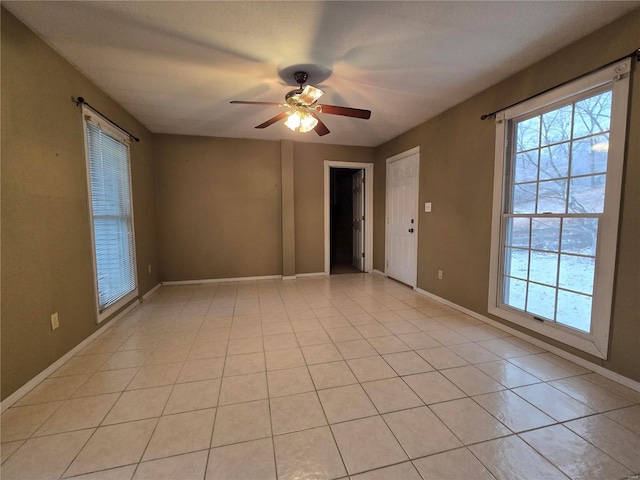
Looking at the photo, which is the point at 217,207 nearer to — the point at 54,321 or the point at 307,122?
the point at 307,122

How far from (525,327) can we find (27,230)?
4.02 m

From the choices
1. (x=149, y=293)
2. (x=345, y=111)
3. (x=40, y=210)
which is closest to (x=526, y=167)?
(x=345, y=111)

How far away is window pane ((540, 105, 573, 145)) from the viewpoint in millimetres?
2242

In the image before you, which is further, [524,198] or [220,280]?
[220,280]

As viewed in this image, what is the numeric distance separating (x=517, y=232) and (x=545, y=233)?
27 centimetres

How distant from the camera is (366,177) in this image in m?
5.43

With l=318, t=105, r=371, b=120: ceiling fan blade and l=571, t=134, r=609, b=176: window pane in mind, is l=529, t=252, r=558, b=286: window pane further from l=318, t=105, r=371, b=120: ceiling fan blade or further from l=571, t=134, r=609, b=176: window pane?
l=318, t=105, r=371, b=120: ceiling fan blade

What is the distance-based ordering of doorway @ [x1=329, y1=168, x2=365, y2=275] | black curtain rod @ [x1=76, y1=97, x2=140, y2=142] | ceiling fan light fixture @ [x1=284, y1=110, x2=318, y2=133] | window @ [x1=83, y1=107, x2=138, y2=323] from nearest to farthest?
black curtain rod @ [x1=76, y1=97, x2=140, y2=142]
ceiling fan light fixture @ [x1=284, y1=110, x2=318, y2=133]
window @ [x1=83, y1=107, x2=138, y2=323]
doorway @ [x1=329, y1=168, x2=365, y2=275]

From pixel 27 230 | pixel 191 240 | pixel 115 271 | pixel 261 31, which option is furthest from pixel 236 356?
pixel 191 240

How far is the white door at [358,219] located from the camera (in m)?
5.60

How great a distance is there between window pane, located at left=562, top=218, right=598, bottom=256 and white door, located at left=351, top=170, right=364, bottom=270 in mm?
3545

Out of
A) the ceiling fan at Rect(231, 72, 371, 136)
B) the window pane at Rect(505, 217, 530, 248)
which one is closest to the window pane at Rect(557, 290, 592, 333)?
the window pane at Rect(505, 217, 530, 248)

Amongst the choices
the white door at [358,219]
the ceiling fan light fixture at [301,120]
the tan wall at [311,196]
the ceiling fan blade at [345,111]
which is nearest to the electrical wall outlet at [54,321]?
the ceiling fan light fixture at [301,120]

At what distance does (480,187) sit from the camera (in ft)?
9.89
